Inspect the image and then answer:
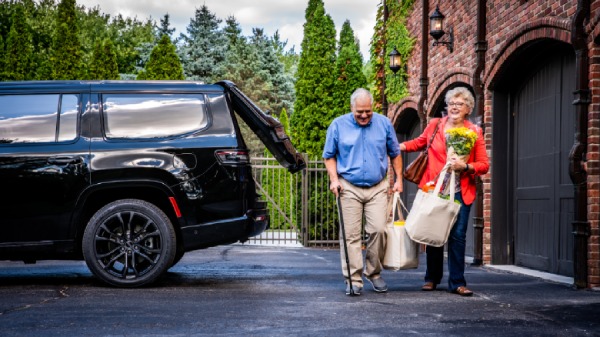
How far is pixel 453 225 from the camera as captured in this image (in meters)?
6.82

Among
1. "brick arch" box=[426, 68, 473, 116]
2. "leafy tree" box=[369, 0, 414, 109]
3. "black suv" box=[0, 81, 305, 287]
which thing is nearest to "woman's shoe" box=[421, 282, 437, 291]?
"black suv" box=[0, 81, 305, 287]

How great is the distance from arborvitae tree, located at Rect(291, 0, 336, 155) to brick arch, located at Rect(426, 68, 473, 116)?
4.17m

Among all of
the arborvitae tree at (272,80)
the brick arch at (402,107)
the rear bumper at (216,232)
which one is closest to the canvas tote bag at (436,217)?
the rear bumper at (216,232)

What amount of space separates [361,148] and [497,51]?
163 inches

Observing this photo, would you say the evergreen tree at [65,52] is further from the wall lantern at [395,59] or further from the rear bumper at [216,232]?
the rear bumper at [216,232]

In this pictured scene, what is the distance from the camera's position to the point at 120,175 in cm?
698

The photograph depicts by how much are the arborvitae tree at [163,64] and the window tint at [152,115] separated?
58.8 ft

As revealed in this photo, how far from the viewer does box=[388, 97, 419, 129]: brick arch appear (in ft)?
47.5

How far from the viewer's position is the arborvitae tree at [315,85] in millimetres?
17094

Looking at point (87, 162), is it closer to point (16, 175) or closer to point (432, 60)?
point (16, 175)

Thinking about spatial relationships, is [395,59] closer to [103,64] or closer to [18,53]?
[103,64]

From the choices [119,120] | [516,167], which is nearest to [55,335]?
[119,120]

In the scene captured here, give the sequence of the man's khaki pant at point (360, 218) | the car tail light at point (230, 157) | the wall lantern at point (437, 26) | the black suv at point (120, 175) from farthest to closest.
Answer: the wall lantern at point (437, 26)
the car tail light at point (230, 157)
the black suv at point (120, 175)
the man's khaki pant at point (360, 218)

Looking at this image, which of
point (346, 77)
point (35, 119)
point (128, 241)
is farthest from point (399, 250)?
point (346, 77)
